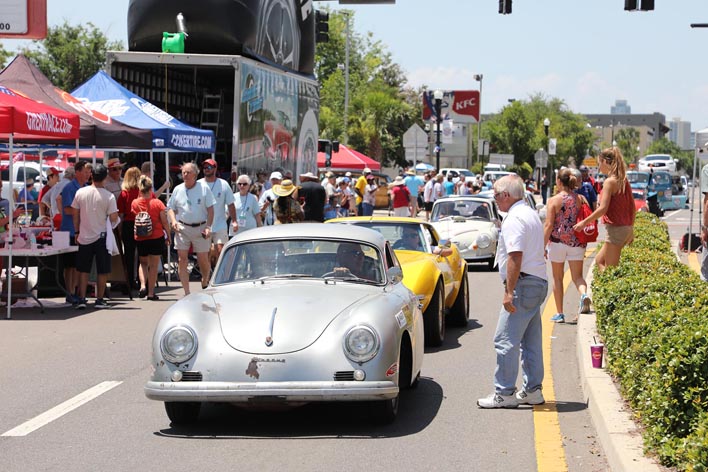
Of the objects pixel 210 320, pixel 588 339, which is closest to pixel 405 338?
pixel 210 320

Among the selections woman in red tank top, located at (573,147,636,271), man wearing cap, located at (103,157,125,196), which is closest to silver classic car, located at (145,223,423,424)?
woman in red tank top, located at (573,147,636,271)

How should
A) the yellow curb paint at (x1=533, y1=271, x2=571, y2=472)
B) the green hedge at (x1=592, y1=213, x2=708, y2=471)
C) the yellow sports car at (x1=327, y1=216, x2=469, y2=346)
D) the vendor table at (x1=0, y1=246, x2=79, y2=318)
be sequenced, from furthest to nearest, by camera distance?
the vendor table at (x1=0, y1=246, x2=79, y2=318) < the yellow sports car at (x1=327, y1=216, x2=469, y2=346) < the yellow curb paint at (x1=533, y1=271, x2=571, y2=472) < the green hedge at (x1=592, y1=213, x2=708, y2=471)

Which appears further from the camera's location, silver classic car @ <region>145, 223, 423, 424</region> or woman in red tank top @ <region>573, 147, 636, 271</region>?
woman in red tank top @ <region>573, 147, 636, 271</region>

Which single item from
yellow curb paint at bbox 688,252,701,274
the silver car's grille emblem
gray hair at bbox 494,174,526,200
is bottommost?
yellow curb paint at bbox 688,252,701,274

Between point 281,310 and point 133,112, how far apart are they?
456 inches

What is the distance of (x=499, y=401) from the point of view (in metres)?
8.27

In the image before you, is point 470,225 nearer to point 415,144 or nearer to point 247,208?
point 247,208

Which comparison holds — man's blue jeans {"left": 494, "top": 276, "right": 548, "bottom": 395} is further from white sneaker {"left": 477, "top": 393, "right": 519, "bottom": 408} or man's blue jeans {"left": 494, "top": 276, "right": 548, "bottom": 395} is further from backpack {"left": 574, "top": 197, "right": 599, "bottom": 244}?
backpack {"left": 574, "top": 197, "right": 599, "bottom": 244}

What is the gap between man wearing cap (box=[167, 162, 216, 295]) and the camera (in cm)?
1506

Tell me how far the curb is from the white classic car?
11.1 metres

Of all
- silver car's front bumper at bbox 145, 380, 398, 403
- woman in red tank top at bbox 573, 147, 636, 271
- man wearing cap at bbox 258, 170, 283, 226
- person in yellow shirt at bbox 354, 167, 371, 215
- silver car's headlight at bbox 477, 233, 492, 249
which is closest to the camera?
silver car's front bumper at bbox 145, 380, 398, 403

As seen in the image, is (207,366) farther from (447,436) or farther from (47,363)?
(47,363)

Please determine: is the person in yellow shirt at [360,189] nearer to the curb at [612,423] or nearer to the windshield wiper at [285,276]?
the curb at [612,423]

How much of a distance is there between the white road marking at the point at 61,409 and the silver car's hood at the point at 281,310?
1421 mm
